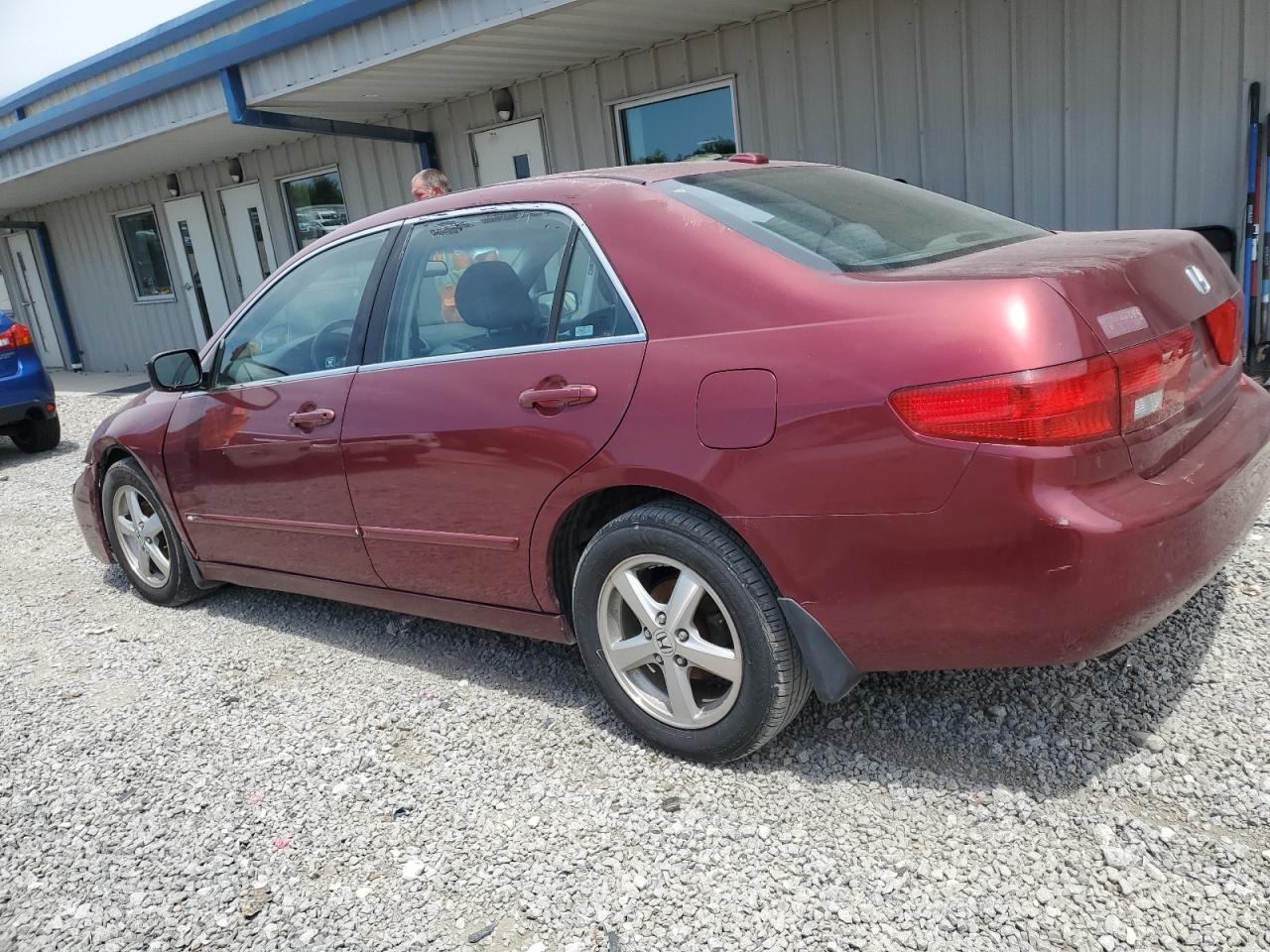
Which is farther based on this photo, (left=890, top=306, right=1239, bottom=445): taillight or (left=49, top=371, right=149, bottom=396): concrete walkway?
(left=49, top=371, right=149, bottom=396): concrete walkway

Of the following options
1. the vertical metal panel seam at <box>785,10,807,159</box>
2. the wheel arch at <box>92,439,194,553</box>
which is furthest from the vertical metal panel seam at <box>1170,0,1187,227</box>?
the wheel arch at <box>92,439,194,553</box>

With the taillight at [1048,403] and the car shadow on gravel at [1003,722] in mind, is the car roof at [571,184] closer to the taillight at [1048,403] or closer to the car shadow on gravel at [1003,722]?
the taillight at [1048,403]

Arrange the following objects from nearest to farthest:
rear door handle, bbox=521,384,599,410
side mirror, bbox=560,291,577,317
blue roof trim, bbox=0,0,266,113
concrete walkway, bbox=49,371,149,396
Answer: rear door handle, bbox=521,384,599,410 → side mirror, bbox=560,291,577,317 → blue roof trim, bbox=0,0,266,113 → concrete walkway, bbox=49,371,149,396

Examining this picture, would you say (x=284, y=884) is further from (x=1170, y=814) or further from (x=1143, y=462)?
(x=1143, y=462)

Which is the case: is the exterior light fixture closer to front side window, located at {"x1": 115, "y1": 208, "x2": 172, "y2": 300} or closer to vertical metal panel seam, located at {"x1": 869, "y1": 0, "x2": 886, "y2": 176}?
vertical metal panel seam, located at {"x1": 869, "y1": 0, "x2": 886, "y2": 176}

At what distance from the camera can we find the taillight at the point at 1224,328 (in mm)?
2631

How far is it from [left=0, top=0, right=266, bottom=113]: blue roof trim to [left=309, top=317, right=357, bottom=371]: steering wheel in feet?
26.5

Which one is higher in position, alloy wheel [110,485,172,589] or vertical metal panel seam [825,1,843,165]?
vertical metal panel seam [825,1,843,165]

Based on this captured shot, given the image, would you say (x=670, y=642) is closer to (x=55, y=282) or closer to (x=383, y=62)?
(x=383, y=62)

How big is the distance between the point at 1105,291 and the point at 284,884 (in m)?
2.43

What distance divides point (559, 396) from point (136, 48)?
11.7m

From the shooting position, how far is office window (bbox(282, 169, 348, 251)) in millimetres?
11078

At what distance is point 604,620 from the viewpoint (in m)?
2.78

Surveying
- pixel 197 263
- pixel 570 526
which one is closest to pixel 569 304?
pixel 570 526
